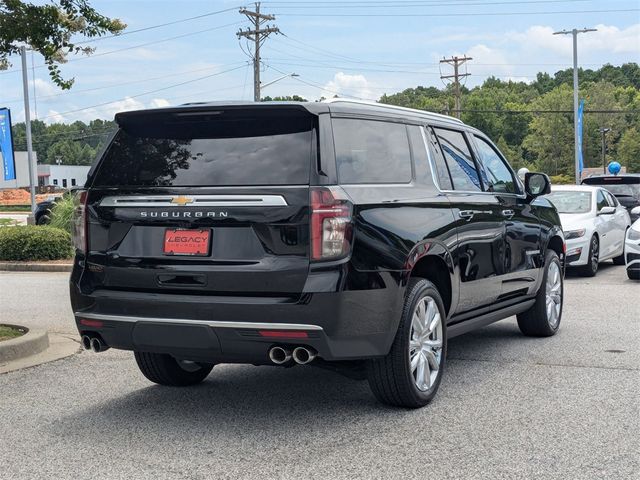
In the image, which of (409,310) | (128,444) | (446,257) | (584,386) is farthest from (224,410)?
(584,386)

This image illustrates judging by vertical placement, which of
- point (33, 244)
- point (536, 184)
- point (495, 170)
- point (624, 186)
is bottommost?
point (33, 244)

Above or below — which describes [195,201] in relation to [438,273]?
above

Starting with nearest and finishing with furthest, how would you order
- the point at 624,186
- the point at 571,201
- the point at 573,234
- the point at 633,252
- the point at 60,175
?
the point at 633,252 < the point at 573,234 < the point at 571,201 < the point at 624,186 < the point at 60,175

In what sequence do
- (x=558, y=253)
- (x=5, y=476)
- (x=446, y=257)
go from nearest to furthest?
(x=5, y=476) < (x=446, y=257) < (x=558, y=253)

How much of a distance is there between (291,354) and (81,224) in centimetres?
166

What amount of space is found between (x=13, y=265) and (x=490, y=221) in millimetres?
12783

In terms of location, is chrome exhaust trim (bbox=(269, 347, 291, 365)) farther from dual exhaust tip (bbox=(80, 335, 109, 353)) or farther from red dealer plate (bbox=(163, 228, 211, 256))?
dual exhaust tip (bbox=(80, 335, 109, 353))

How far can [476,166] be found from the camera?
6.79 meters

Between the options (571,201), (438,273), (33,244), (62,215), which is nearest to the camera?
(438,273)

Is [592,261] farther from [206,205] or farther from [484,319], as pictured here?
[206,205]

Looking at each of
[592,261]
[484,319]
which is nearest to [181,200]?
[484,319]

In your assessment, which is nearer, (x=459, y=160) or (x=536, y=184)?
(x=459, y=160)

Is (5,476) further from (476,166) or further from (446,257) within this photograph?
(476,166)

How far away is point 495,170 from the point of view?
7195mm
